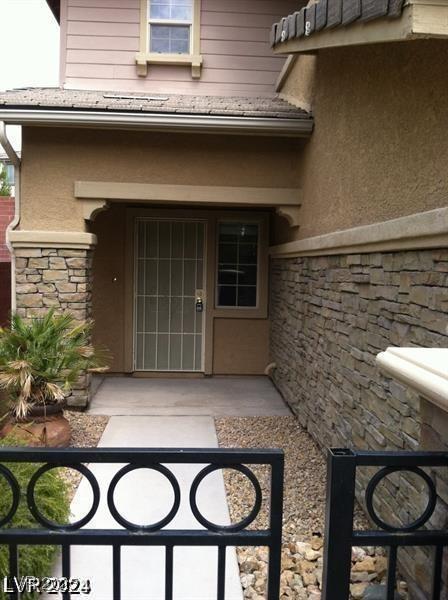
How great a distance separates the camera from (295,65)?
6.93 metres

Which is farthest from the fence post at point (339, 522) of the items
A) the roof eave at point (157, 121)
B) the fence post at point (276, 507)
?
the roof eave at point (157, 121)

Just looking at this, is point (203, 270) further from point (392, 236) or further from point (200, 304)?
point (392, 236)

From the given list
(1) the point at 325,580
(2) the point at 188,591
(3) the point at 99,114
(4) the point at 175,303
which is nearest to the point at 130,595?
(2) the point at 188,591

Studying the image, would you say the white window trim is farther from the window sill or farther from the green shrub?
the green shrub

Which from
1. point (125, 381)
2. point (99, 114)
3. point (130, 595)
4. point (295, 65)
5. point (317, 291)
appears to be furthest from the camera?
point (125, 381)

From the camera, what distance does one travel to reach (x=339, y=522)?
5.42 feet

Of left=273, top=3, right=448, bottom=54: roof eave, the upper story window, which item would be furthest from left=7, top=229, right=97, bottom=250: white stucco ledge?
left=273, top=3, right=448, bottom=54: roof eave

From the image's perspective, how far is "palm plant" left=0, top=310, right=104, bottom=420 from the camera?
505 centimetres

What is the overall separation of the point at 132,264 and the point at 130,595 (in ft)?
20.7

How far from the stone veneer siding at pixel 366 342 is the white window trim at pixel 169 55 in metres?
3.49

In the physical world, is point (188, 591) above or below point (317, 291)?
below

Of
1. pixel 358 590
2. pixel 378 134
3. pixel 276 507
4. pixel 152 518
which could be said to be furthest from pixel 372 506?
pixel 378 134

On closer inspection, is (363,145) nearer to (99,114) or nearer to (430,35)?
(430,35)

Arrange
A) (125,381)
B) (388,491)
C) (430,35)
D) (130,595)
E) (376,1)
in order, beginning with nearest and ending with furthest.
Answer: (430,35)
(376,1)
(130,595)
(388,491)
(125,381)
